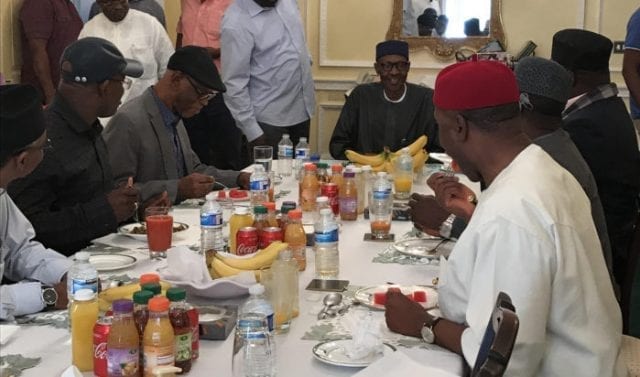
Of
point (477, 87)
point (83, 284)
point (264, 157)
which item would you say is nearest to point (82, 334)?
point (83, 284)

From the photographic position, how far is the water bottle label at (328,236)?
245 centimetres

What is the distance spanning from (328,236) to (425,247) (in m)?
0.54

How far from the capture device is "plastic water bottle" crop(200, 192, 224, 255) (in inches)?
102

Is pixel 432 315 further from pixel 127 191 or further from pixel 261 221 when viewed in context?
pixel 127 191

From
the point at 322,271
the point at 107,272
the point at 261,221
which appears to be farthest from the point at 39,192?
the point at 322,271

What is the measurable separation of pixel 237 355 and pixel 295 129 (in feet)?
13.2

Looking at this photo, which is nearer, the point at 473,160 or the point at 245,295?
the point at 473,160

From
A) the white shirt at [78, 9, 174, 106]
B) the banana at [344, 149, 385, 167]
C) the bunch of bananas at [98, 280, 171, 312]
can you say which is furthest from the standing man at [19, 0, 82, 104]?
the bunch of bananas at [98, 280, 171, 312]

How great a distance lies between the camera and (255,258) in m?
2.37

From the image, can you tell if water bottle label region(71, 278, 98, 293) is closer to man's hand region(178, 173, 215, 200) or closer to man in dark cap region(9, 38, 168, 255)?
man in dark cap region(9, 38, 168, 255)

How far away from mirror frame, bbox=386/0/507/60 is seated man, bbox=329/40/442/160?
1.78 meters

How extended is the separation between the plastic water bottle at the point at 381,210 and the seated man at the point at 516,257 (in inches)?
37.5

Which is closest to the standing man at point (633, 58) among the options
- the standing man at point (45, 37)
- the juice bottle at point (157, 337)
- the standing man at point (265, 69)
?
the standing man at point (265, 69)

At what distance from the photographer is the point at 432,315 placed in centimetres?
203
